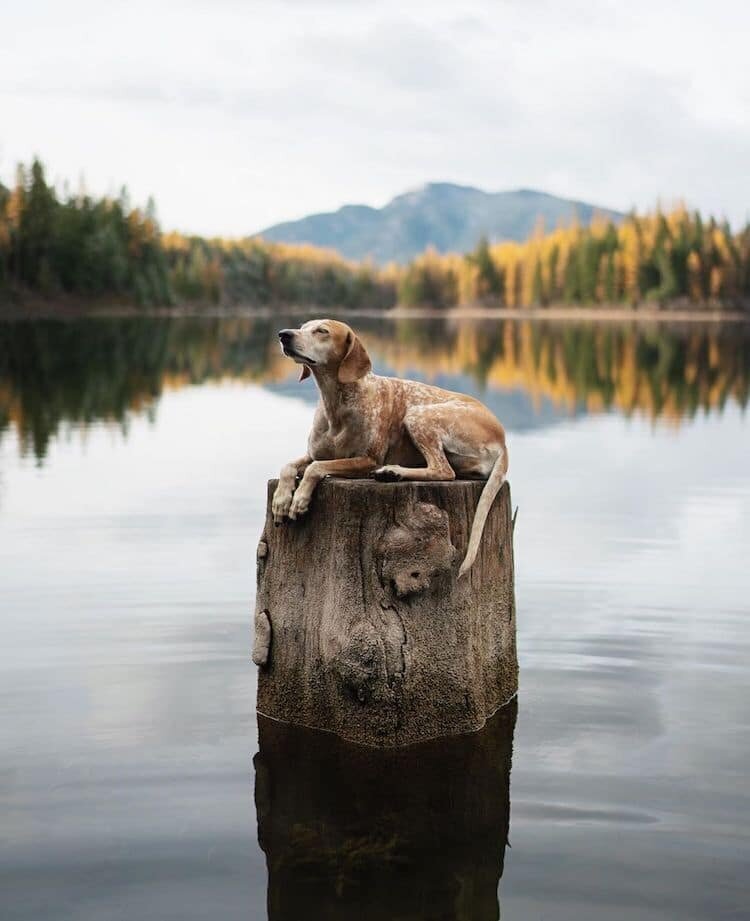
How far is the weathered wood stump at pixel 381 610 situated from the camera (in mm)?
6617

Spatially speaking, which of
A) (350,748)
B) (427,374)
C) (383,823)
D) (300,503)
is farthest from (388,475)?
(427,374)

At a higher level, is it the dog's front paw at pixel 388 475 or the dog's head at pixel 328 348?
the dog's head at pixel 328 348

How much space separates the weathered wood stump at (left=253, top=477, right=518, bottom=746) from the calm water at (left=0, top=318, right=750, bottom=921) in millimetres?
208

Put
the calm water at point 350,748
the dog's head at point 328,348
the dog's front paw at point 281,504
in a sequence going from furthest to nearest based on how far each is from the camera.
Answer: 1. the dog's front paw at point 281,504
2. the dog's head at point 328,348
3. the calm water at point 350,748

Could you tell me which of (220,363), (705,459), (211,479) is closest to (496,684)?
(211,479)

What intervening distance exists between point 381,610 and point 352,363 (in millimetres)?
1368

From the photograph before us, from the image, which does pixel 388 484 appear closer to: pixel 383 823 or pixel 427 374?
pixel 383 823

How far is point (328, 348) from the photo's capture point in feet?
22.4

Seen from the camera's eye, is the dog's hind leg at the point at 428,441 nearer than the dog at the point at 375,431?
No

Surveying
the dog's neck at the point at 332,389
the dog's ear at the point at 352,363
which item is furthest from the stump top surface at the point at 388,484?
the dog's ear at the point at 352,363

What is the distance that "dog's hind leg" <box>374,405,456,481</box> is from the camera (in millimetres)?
6945

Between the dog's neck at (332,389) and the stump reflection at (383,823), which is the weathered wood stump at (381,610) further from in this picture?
the dog's neck at (332,389)

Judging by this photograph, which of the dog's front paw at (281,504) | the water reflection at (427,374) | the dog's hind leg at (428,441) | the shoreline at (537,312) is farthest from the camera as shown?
the shoreline at (537,312)

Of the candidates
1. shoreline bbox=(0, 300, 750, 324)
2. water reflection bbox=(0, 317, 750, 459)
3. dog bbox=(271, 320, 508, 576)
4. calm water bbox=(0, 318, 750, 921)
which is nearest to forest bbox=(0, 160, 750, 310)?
shoreline bbox=(0, 300, 750, 324)
